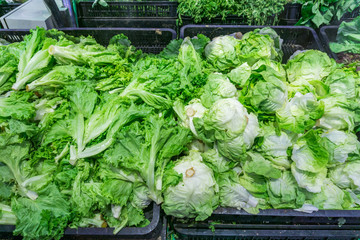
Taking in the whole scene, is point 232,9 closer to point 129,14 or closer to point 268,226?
point 129,14

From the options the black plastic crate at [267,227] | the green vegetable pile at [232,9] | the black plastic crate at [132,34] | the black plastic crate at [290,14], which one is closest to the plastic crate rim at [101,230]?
the black plastic crate at [267,227]

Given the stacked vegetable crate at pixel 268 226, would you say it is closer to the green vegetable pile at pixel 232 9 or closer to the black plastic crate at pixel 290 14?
the green vegetable pile at pixel 232 9

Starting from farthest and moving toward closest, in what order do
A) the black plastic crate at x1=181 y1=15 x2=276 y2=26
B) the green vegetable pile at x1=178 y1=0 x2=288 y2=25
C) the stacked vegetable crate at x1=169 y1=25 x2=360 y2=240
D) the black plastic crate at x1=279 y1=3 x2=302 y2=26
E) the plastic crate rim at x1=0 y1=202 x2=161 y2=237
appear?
the black plastic crate at x1=279 y1=3 x2=302 y2=26 < the black plastic crate at x1=181 y1=15 x2=276 y2=26 < the green vegetable pile at x1=178 y1=0 x2=288 y2=25 < the stacked vegetable crate at x1=169 y1=25 x2=360 y2=240 < the plastic crate rim at x1=0 y1=202 x2=161 y2=237

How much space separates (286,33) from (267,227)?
255cm

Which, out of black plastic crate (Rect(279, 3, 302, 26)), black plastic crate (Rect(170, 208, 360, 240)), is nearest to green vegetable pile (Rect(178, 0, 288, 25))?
black plastic crate (Rect(279, 3, 302, 26))

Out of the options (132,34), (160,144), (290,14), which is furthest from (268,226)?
(290,14)

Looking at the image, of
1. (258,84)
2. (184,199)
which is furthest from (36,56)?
(258,84)

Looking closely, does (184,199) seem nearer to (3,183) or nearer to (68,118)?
(68,118)

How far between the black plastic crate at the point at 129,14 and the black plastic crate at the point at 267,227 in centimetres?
299

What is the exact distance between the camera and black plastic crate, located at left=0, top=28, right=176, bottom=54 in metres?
3.28

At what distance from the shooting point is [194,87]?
2.39 meters

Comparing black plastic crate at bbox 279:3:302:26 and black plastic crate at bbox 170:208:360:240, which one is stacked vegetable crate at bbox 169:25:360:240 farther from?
black plastic crate at bbox 279:3:302:26

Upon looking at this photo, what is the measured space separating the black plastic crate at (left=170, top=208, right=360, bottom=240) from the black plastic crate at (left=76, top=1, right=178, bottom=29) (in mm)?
2989

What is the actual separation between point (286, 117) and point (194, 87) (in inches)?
32.2
